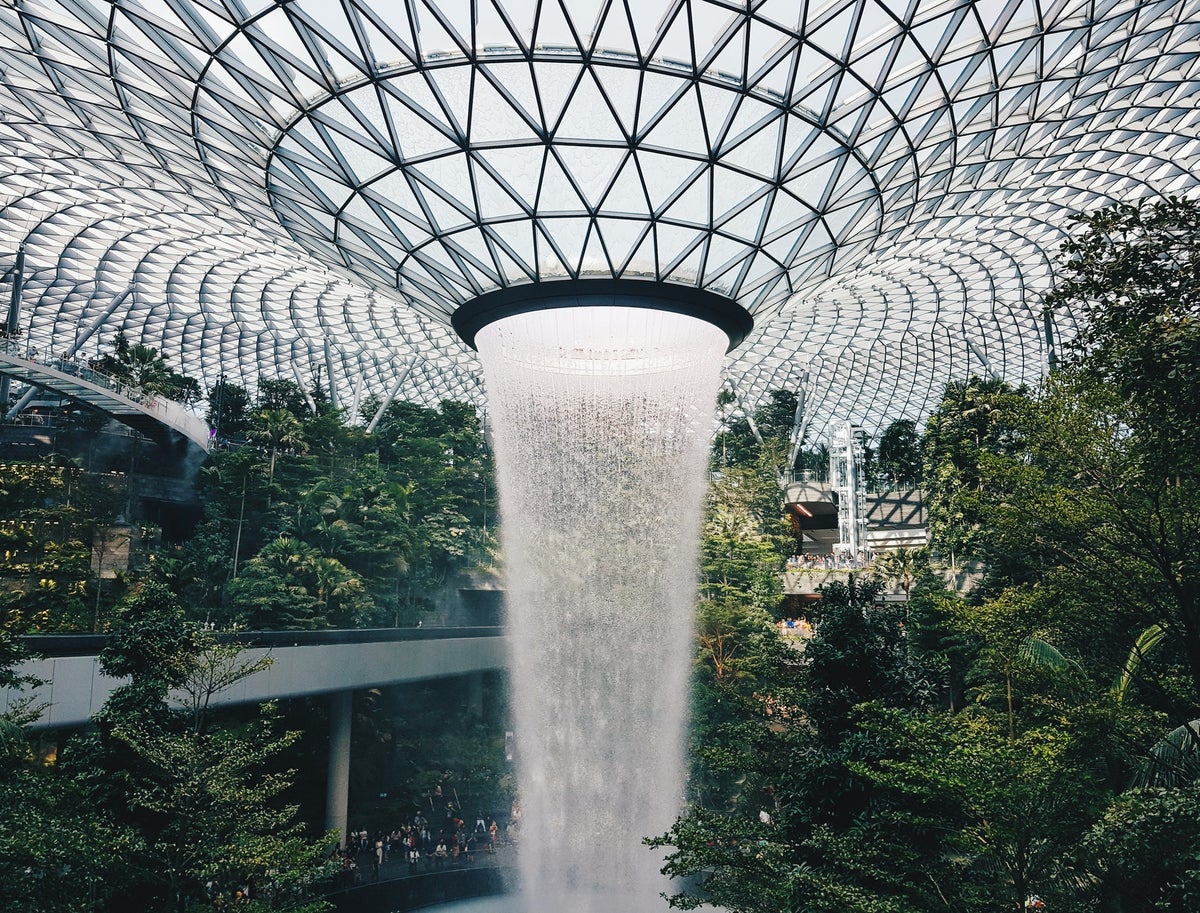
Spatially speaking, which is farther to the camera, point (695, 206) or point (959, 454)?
point (959, 454)

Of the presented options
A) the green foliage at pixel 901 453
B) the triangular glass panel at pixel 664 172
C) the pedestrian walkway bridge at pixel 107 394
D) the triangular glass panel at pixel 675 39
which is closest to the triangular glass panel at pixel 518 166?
the triangular glass panel at pixel 664 172

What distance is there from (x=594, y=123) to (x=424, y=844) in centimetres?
3071

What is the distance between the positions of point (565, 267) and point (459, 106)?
697cm

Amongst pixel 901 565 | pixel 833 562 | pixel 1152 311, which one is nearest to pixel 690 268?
pixel 1152 311

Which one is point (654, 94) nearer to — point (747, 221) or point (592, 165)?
point (592, 165)

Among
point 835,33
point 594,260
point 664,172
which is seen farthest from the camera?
point 594,260

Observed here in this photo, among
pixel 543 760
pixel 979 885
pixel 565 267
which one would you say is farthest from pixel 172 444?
pixel 979 885

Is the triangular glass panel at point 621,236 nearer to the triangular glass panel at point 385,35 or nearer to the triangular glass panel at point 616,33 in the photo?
the triangular glass panel at point 616,33

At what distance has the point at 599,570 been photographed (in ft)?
140

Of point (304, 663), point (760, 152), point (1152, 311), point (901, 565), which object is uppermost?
point (760, 152)

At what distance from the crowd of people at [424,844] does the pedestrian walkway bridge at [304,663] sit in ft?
22.0

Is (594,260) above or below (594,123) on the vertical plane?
below

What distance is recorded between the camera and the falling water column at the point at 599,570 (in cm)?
3175

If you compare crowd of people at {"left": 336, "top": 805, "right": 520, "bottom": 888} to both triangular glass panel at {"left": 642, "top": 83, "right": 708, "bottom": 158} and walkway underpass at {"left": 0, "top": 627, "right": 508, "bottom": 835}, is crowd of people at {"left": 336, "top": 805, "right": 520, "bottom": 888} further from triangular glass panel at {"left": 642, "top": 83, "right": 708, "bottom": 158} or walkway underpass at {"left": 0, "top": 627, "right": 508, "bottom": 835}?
triangular glass panel at {"left": 642, "top": 83, "right": 708, "bottom": 158}
